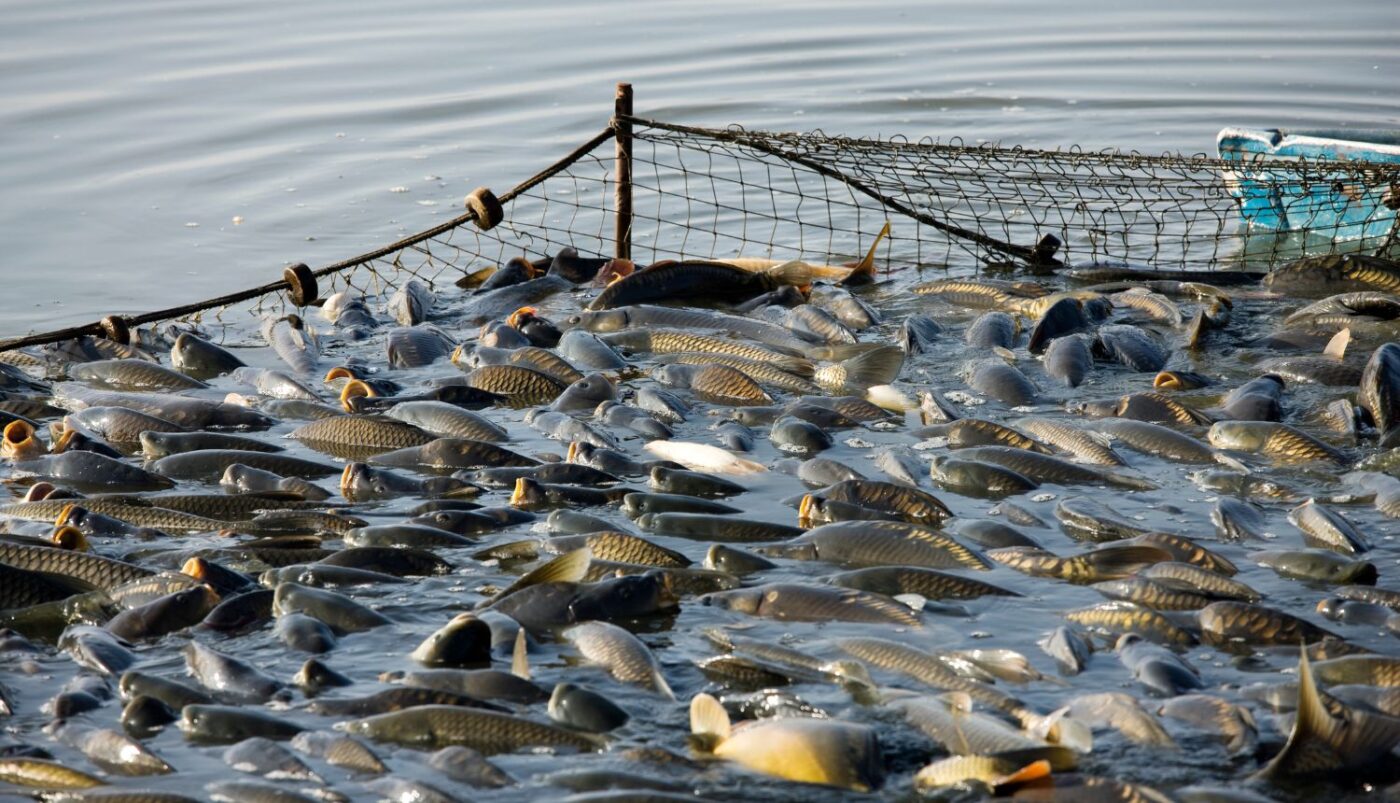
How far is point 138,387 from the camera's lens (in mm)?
7918

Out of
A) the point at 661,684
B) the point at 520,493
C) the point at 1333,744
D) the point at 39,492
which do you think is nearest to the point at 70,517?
the point at 39,492

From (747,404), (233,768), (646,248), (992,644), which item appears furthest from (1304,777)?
(646,248)

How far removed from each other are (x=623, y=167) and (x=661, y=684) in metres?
6.12

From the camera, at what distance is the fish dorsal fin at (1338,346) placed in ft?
24.3

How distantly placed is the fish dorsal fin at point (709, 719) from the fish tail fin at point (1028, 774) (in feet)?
2.41

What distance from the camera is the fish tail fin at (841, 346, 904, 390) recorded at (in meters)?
7.39

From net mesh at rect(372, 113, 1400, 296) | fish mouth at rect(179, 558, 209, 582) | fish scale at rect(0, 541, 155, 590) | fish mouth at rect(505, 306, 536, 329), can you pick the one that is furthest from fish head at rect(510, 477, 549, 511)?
net mesh at rect(372, 113, 1400, 296)

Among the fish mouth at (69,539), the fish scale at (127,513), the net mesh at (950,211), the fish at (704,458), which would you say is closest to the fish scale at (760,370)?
the fish at (704,458)

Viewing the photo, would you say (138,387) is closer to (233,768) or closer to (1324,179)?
(233,768)

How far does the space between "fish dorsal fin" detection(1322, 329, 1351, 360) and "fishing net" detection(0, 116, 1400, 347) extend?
1.72 m

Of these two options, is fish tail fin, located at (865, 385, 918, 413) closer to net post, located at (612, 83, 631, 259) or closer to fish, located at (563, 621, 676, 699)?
fish, located at (563, 621, 676, 699)

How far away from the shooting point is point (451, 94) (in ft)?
51.3

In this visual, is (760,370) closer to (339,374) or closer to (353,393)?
(353,393)

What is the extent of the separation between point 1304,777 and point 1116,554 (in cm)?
142
